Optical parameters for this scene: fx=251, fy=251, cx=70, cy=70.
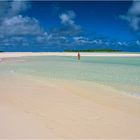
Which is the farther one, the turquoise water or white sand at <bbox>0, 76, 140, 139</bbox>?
the turquoise water

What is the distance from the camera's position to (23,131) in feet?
12.4

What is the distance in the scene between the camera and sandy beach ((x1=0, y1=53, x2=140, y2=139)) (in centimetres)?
381

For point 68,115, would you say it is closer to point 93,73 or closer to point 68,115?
point 68,115

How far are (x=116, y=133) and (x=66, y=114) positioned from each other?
126cm

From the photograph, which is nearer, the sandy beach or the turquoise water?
the sandy beach

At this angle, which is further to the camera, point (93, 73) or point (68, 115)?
point (93, 73)

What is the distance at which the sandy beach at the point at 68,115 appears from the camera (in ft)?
12.5

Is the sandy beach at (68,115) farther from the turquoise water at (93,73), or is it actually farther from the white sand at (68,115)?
the turquoise water at (93,73)

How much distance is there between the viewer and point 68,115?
481cm

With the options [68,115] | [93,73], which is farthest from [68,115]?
[93,73]

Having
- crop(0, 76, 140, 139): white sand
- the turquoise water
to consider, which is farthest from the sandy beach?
the turquoise water

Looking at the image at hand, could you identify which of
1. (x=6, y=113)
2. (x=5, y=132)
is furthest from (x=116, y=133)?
(x=6, y=113)

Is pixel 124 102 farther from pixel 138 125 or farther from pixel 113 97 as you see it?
pixel 138 125

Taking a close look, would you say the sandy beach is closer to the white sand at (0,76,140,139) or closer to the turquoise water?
the white sand at (0,76,140,139)
